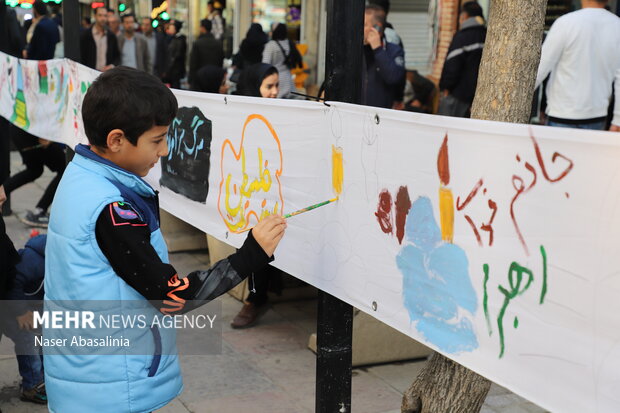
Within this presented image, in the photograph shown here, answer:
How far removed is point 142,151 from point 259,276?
304 centimetres

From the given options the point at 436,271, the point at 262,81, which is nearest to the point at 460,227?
the point at 436,271

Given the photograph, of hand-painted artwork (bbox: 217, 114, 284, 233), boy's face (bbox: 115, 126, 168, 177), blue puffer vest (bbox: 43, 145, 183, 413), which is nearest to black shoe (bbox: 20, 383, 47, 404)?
hand-painted artwork (bbox: 217, 114, 284, 233)

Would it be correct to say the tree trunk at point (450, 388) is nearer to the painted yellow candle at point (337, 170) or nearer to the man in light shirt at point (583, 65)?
the painted yellow candle at point (337, 170)

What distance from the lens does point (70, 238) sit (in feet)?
7.34

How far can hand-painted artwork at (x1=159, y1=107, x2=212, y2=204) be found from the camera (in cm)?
395

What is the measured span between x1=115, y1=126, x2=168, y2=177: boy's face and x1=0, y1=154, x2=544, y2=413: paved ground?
2007 mm

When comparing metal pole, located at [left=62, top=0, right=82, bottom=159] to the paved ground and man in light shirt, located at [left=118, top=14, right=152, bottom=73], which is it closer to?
the paved ground

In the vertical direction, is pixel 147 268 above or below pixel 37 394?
above

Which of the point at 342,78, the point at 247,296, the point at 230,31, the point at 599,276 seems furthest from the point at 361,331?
the point at 230,31

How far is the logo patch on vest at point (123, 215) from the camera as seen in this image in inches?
85.8

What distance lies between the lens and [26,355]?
4.03m

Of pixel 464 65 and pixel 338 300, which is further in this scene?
pixel 464 65

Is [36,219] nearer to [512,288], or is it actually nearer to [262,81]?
[262,81]

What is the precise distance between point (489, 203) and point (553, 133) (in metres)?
0.29
